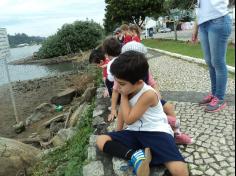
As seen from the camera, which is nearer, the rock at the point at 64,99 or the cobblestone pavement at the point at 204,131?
the cobblestone pavement at the point at 204,131

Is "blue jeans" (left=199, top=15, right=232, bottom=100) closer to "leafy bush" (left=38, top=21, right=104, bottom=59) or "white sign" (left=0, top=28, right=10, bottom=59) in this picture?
"white sign" (left=0, top=28, right=10, bottom=59)

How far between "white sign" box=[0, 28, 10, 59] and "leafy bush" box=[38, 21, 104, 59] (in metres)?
27.6

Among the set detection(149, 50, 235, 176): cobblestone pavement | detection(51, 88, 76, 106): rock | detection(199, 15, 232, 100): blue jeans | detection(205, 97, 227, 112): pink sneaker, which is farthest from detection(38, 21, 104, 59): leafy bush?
detection(205, 97, 227, 112): pink sneaker

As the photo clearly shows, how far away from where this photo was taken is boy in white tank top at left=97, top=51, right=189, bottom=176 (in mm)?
2953

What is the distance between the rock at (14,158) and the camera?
533 centimetres

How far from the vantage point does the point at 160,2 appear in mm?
37938

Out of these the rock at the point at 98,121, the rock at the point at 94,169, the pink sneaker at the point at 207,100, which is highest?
the pink sneaker at the point at 207,100

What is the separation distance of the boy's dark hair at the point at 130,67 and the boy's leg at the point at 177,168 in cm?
80

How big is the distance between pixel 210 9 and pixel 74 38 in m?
36.0

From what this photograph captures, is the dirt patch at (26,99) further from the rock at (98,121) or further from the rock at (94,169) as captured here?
the rock at (94,169)

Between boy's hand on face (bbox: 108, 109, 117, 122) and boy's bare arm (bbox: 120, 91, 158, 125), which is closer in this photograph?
boy's bare arm (bbox: 120, 91, 158, 125)

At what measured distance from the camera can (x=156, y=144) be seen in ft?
10.1

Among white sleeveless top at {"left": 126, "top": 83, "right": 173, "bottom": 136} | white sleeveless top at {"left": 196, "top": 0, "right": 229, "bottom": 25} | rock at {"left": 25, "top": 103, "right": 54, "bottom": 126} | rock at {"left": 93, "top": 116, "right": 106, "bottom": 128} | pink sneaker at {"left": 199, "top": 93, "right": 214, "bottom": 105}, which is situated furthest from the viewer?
rock at {"left": 25, "top": 103, "right": 54, "bottom": 126}

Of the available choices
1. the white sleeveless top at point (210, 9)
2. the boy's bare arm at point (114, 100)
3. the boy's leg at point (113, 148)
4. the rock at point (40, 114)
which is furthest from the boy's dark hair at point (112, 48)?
the rock at point (40, 114)
